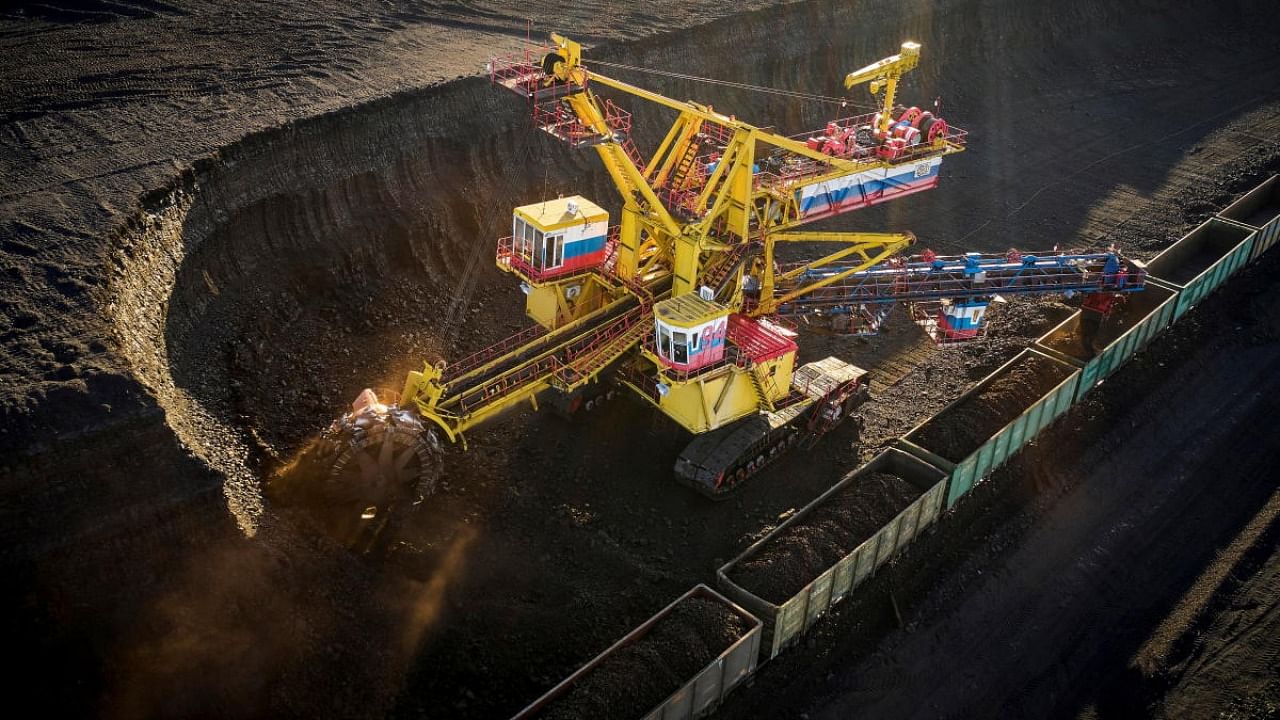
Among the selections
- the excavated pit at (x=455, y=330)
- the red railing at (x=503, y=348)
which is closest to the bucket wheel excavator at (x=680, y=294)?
the red railing at (x=503, y=348)

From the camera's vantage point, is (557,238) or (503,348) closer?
(557,238)

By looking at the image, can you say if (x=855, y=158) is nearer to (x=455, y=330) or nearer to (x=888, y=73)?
(x=888, y=73)

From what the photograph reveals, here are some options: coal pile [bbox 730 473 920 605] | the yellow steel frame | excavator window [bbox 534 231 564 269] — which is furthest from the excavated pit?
excavator window [bbox 534 231 564 269]

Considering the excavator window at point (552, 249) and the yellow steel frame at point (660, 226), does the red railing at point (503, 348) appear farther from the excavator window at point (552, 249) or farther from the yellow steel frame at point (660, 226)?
the excavator window at point (552, 249)

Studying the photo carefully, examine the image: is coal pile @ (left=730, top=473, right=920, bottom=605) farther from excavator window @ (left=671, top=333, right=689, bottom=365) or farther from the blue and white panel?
the blue and white panel

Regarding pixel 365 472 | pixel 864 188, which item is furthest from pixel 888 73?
pixel 365 472

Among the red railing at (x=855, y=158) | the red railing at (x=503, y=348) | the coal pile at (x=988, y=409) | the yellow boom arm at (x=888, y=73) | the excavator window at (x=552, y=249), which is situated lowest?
the coal pile at (x=988, y=409)
